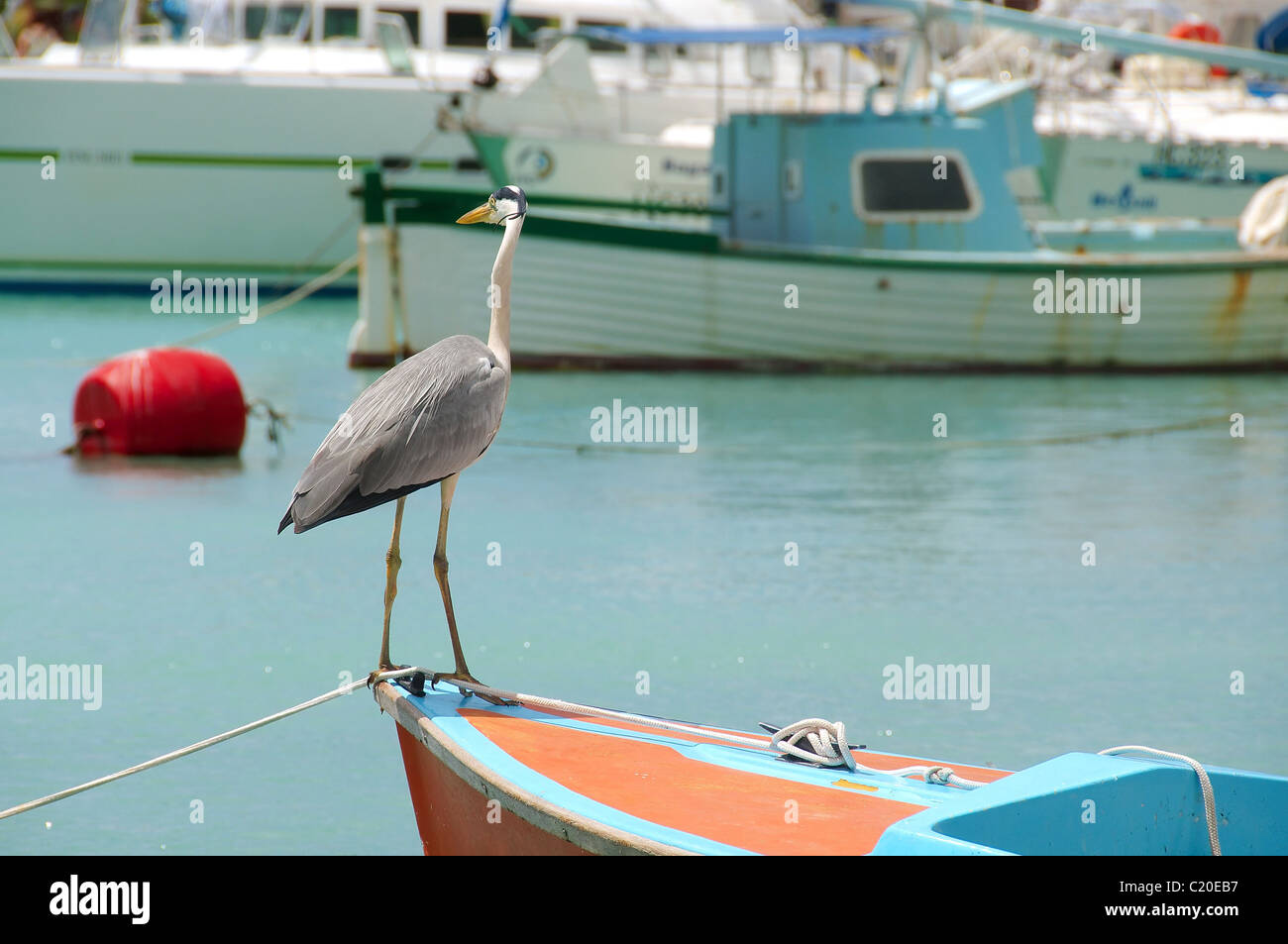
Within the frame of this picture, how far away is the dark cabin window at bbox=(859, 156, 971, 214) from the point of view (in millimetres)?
16906

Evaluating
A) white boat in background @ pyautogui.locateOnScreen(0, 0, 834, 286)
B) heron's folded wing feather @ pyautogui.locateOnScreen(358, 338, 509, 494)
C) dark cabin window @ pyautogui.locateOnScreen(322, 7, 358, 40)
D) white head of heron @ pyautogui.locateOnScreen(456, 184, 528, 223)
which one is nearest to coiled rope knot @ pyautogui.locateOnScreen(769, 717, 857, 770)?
heron's folded wing feather @ pyautogui.locateOnScreen(358, 338, 509, 494)

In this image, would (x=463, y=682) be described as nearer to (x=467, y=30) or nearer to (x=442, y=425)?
(x=442, y=425)

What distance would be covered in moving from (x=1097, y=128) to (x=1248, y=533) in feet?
61.0

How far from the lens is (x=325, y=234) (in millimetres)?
24172

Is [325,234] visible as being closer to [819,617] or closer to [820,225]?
[820,225]

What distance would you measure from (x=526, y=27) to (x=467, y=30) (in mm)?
912

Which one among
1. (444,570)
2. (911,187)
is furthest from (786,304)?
(444,570)

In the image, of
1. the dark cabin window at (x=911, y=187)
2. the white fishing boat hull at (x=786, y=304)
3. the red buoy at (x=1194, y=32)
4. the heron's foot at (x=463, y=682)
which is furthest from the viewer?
the red buoy at (x=1194, y=32)

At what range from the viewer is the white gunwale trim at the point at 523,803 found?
3.98m

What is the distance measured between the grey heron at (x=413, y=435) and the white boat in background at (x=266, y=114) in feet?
58.3

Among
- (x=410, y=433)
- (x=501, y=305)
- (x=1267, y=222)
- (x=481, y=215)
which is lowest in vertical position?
(x=1267, y=222)

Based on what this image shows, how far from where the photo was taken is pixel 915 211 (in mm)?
17016

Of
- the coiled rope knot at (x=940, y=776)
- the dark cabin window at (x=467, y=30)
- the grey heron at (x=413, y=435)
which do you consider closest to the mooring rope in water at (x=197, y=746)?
the grey heron at (x=413, y=435)

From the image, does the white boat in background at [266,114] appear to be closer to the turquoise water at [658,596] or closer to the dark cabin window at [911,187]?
the dark cabin window at [911,187]
